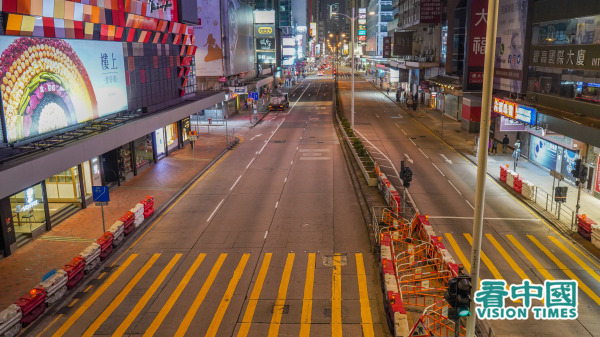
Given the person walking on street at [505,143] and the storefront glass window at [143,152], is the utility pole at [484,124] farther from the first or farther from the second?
the person walking on street at [505,143]

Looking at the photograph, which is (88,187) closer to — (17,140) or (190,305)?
(17,140)

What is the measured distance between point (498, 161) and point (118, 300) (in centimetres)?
3045

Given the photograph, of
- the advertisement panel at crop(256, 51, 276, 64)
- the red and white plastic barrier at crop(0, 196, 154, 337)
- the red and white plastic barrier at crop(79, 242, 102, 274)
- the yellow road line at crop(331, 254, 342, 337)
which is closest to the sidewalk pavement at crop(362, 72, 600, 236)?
the yellow road line at crop(331, 254, 342, 337)

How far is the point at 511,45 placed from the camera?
3731 cm

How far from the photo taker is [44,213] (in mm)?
23188

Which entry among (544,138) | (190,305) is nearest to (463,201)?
(544,138)

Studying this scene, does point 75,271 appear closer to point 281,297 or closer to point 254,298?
point 254,298

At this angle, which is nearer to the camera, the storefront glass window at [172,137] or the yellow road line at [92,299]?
the yellow road line at [92,299]

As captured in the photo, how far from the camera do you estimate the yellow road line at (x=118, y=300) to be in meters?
14.7

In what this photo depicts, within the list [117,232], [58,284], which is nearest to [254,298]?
[58,284]

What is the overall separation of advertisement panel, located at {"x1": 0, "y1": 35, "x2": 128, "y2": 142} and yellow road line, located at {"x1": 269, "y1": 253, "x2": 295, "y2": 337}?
43.1ft

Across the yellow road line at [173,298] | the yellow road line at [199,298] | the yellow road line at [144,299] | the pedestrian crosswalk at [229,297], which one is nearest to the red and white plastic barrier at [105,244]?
the pedestrian crosswalk at [229,297]

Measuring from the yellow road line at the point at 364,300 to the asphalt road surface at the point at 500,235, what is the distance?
375 cm

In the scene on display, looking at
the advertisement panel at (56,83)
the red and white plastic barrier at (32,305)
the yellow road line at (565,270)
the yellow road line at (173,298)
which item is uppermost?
the advertisement panel at (56,83)
